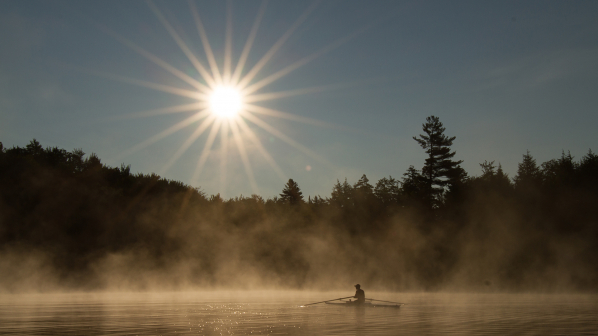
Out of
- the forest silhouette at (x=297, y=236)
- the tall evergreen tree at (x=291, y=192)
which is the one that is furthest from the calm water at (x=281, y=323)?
the tall evergreen tree at (x=291, y=192)

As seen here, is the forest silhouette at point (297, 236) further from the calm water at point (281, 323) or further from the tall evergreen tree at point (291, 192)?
the tall evergreen tree at point (291, 192)

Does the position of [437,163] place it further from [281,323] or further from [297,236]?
[281,323]

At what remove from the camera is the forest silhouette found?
140 ft

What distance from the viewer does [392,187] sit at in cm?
8944

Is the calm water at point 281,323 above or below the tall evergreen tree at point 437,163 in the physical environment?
below

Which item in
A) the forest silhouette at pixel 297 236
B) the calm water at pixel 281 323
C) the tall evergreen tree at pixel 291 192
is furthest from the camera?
the tall evergreen tree at pixel 291 192

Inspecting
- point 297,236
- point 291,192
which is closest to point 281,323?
point 297,236

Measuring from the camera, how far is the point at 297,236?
174ft

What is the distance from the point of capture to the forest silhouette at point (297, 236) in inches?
1683

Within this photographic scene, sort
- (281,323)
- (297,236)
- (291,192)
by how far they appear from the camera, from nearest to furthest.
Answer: (281,323)
(297,236)
(291,192)

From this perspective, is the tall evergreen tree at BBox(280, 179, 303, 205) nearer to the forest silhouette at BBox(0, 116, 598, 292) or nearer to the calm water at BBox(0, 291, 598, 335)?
the forest silhouette at BBox(0, 116, 598, 292)

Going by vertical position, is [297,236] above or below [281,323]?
above

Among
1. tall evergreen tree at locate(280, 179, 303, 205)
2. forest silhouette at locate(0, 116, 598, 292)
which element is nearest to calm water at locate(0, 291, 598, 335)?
forest silhouette at locate(0, 116, 598, 292)

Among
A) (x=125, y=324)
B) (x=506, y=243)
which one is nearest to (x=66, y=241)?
(x=125, y=324)
